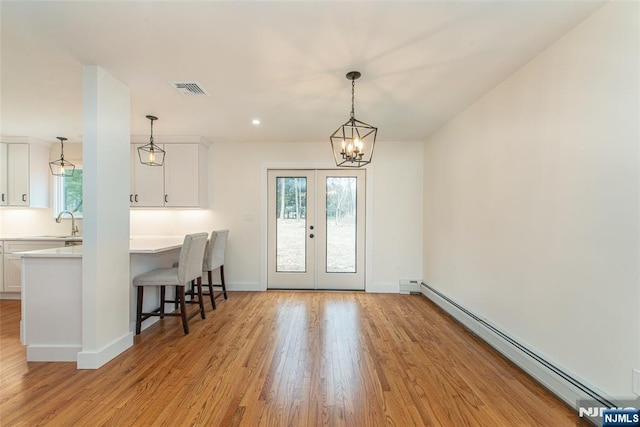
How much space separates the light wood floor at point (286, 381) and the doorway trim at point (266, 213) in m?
1.39

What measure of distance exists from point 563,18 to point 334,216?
134 inches

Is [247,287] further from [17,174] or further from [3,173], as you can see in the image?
[3,173]

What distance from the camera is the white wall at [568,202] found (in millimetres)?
1530

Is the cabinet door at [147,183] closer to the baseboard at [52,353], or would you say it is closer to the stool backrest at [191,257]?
the stool backrest at [191,257]

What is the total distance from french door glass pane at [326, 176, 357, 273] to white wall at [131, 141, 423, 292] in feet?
1.01

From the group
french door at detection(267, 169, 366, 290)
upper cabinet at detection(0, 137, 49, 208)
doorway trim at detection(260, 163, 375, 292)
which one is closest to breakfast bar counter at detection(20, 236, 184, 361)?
doorway trim at detection(260, 163, 375, 292)

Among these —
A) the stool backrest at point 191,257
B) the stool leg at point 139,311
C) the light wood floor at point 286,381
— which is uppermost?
the stool backrest at point 191,257

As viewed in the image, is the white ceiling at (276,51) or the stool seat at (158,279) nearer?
the white ceiling at (276,51)

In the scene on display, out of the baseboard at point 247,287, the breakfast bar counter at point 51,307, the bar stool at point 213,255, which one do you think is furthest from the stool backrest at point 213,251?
the breakfast bar counter at point 51,307

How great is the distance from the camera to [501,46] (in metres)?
2.00

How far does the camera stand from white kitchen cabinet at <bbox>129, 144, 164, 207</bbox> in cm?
434

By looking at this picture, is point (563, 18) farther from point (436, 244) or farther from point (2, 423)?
point (2, 423)

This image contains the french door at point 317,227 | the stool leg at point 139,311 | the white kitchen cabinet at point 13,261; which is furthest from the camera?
the french door at point 317,227

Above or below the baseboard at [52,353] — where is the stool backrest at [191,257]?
above
